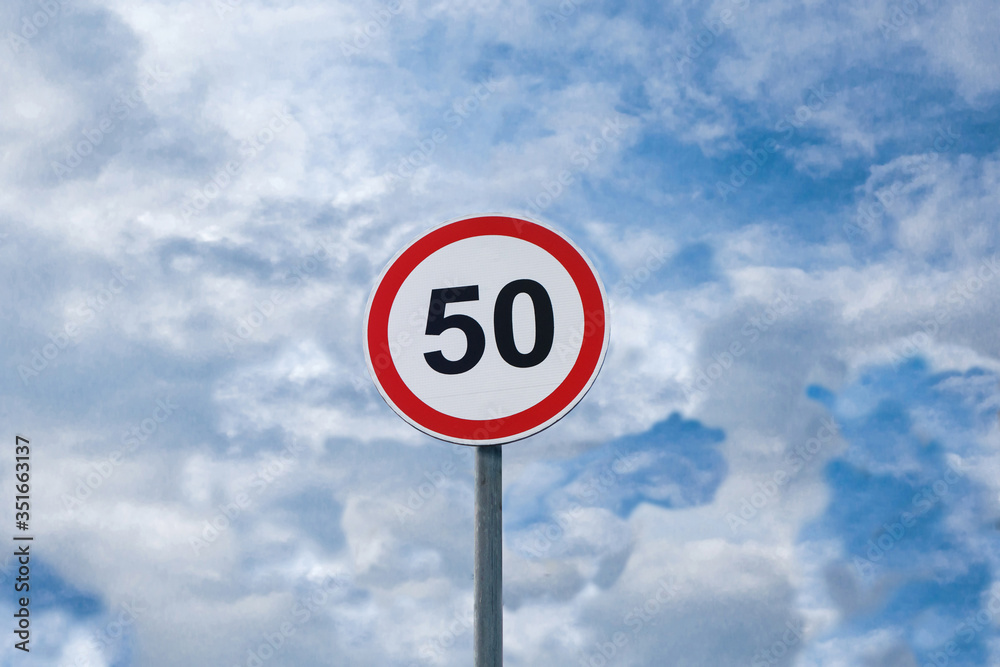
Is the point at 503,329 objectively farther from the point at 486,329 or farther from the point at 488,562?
the point at 488,562

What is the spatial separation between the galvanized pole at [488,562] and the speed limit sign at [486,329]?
3.4 inches

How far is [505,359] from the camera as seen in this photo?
2.51 metres

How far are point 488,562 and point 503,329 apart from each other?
0.66 metres

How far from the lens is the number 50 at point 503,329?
8.23 feet

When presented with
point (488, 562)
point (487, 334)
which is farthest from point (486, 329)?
point (488, 562)

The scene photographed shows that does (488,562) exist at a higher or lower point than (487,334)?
lower

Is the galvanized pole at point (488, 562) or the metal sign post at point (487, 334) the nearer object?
the galvanized pole at point (488, 562)

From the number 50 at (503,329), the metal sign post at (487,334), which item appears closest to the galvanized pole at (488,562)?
the metal sign post at (487,334)

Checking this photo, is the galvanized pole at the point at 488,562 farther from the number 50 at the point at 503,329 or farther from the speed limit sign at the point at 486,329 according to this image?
the number 50 at the point at 503,329

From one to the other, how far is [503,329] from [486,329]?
0.17 ft

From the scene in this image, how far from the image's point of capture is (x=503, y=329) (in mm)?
2520

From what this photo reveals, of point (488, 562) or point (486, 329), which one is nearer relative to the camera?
point (488, 562)

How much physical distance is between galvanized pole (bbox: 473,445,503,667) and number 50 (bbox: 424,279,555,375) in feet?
0.88

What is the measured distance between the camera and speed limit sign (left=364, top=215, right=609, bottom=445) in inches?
97.3
